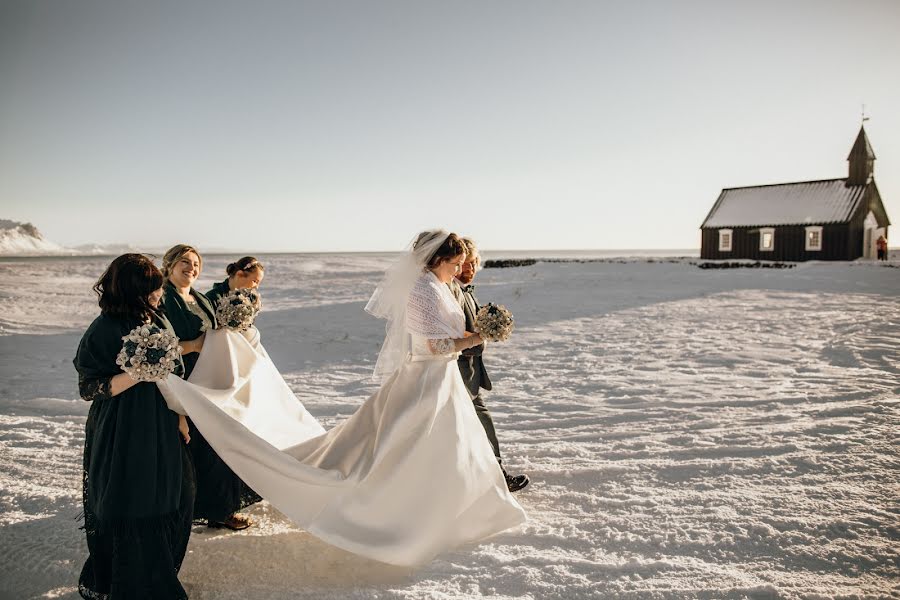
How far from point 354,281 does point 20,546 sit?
23341 millimetres

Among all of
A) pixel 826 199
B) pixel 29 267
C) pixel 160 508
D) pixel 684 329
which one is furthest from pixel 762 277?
pixel 29 267

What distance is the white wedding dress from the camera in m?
3.93

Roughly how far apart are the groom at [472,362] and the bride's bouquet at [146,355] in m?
2.37

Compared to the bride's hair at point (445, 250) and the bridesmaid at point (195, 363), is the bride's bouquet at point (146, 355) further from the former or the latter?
the bride's hair at point (445, 250)

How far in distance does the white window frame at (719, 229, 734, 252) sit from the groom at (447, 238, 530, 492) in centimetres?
3522

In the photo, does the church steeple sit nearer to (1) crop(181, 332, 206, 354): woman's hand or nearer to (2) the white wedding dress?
(2) the white wedding dress

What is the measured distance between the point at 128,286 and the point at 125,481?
1.12 meters

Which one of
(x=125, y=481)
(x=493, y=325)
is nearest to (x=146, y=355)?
(x=125, y=481)

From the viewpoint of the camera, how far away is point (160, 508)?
A: 3412 mm

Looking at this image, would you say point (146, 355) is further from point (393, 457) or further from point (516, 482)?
point (516, 482)

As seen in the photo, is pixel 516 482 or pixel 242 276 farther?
pixel 242 276

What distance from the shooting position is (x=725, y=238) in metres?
36.4

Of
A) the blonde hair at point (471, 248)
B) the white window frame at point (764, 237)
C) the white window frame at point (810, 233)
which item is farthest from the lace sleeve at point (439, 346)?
the white window frame at point (764, 237)

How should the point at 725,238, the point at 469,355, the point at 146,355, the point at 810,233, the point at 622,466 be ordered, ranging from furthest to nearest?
the point at 725,238
the point at 810,233
the point at 622,466
the point at 469,355
the point at 146,355
